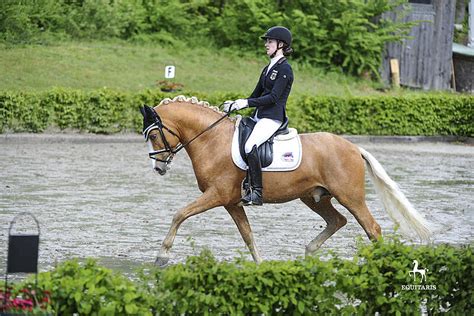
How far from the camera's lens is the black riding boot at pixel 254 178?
459 inches

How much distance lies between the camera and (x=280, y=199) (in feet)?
39.5

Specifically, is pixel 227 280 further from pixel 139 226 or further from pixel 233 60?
pixel 233 60

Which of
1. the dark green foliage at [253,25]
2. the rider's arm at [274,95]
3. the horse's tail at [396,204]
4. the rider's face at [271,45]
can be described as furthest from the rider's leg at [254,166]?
the dark green foliage at [253,25]

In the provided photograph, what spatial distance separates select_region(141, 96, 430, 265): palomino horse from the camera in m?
11.8

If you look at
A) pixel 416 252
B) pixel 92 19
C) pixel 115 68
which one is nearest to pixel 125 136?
pixel 115 68

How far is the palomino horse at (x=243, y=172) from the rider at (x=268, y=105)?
0.19 metres

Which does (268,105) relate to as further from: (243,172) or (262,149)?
(243,172)

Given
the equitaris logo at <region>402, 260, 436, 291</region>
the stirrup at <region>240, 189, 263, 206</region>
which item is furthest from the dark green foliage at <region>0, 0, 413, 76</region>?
the equitaris logo at <region>402, 260, 436, 291</region>

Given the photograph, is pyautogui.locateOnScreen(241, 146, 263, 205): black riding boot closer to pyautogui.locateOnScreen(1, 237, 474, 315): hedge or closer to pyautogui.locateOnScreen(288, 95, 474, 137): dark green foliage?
pyautogui.locateOnScreen(1, 237, 474, 315): hedge

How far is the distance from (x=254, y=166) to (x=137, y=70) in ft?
65.8

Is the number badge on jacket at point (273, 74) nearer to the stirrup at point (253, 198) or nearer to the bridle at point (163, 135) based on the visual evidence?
the bridle at point (163, 135)

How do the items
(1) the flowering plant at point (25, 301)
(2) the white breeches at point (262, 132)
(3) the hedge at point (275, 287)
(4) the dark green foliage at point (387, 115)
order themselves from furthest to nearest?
(4) the dark green foliage at point (387, 115) < (2) the white breeches at point (262, 132) < (3) the hedge at point (275, 287) < (1) the flowering plant at point (25, 301)

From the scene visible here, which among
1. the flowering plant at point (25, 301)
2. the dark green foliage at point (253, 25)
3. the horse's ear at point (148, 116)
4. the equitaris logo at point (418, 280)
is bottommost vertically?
the dark green foliage at point (253, 25)

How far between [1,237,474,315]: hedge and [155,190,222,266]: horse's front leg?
317 cm
